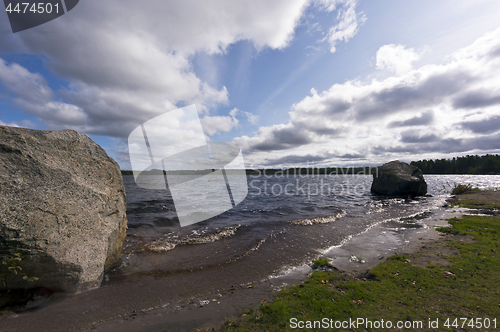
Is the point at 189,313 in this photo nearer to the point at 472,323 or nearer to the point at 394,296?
the point at 394,296

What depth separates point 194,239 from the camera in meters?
12.6

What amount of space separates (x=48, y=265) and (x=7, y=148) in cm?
391

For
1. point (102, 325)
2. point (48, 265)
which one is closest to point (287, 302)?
point (102, 325)

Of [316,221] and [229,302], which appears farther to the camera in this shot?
[316,221]

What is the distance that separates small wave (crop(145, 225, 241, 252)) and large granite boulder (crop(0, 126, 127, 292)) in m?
3.04

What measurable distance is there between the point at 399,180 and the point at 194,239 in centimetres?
3504

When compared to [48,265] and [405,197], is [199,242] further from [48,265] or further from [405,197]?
[405,197]

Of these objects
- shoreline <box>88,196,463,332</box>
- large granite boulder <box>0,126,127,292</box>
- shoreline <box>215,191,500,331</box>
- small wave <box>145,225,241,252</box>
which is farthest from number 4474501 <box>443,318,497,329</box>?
small wave <box>145,225,241,252</box>

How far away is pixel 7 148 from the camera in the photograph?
20.2 feet

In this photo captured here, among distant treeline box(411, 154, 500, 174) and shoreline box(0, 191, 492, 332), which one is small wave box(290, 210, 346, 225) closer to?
shoreline box(0, 191, 492, 332)

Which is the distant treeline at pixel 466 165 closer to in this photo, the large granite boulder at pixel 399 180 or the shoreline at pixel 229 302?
the large granite boulder at pixel 399 180

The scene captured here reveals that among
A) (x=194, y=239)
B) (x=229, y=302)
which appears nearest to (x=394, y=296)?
(x=229, y=302)

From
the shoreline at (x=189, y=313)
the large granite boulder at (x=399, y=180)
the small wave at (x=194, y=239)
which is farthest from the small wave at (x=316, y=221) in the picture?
the large granite boulder at (x=399, y=180)

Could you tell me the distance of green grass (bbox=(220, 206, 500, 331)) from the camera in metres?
A: 4.94
